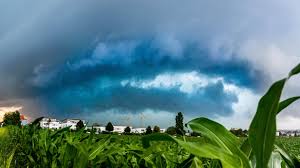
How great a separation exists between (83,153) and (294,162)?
24.6 inches

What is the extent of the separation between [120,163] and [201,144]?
2.18 ft

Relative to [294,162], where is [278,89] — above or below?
above

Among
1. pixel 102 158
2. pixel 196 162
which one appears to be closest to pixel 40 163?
pixel 102 158

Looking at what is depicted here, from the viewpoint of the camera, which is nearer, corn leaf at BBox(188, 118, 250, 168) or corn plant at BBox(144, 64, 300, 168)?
corn plant at BBox(144, 64, 300, 168)

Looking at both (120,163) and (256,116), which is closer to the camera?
(256,116)

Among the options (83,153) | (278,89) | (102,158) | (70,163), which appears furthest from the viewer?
(70,163)

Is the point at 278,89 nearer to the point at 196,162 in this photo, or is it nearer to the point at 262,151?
the point at 262,151

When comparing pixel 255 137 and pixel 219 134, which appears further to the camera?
pixel 219 134

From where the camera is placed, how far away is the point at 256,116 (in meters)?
0.81

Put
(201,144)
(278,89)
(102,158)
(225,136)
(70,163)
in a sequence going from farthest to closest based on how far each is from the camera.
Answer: (70,163) → (102,158) → (225,136) → (201,144) → (278,89)

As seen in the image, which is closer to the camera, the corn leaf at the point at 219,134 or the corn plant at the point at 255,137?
the corn plant at the point at 255,137

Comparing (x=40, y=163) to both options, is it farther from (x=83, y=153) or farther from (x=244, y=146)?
(x=244, y=146)

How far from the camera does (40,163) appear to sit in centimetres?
268

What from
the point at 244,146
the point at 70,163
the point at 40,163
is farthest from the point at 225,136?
the point at 40,163
